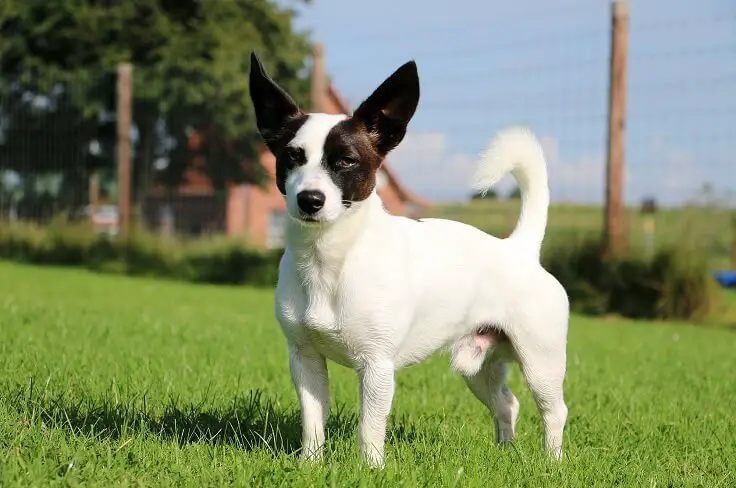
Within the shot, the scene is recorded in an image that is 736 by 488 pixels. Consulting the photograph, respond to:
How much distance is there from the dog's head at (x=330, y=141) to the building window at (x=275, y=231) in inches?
468

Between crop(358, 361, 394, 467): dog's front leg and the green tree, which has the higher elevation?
the green tree

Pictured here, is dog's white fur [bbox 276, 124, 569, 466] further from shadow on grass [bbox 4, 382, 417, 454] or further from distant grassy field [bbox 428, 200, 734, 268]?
distant grassy field [bbox 428, 200, 734, 268]

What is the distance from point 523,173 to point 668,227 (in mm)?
7784

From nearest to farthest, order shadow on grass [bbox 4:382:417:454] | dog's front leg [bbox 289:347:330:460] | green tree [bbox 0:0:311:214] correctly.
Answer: dog's front leg [bbox 289:347:330:460] → shadow on grass [bbox 4:382:417:454] → green tree [bbox 0:0:311:214]

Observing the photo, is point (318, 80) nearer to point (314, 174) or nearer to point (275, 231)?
point (275, 231)

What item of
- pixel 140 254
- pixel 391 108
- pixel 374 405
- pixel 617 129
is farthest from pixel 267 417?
pixel 140 254

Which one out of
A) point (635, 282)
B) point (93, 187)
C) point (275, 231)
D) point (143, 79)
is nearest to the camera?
point (635, 282)

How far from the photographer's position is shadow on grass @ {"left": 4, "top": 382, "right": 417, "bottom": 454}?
11.5ft

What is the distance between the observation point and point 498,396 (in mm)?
4004

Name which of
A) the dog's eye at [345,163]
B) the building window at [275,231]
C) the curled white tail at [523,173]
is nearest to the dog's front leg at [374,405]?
the dog's eye at [345,163]

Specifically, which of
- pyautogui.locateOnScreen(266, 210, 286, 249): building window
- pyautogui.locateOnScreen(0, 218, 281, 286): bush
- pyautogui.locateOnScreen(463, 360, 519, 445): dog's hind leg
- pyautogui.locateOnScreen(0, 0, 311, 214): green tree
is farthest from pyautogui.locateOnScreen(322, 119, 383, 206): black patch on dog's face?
pyautogui.locateOnScreen(0, 0, 311, 214): green tree

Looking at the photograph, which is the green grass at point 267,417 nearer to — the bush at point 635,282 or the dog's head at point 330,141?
the dog's head at point 330,141

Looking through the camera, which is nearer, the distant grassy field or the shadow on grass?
the shadow on grass

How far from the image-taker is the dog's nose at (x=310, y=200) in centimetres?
296
